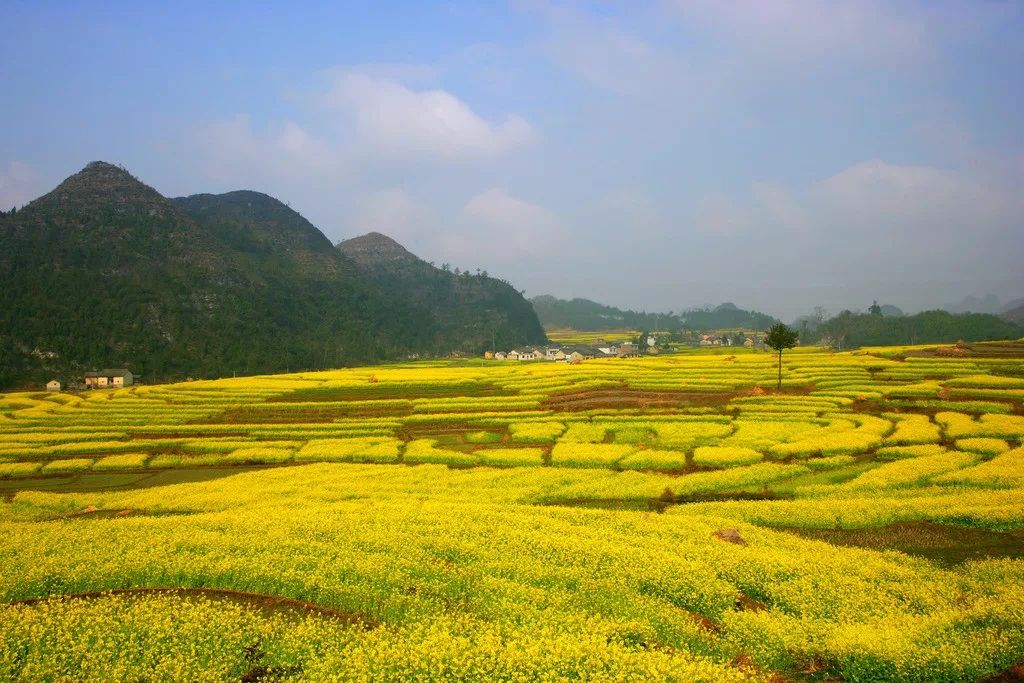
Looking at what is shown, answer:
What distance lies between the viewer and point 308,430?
4722 centimetres

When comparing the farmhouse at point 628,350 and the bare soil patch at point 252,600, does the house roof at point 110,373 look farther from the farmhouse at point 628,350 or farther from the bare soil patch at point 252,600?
the farmhouse at point 628,350

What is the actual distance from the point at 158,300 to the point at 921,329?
168989mm

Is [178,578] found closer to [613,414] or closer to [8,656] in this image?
[8,656]

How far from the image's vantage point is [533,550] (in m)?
18.6

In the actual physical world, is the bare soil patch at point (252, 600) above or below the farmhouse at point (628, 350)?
below

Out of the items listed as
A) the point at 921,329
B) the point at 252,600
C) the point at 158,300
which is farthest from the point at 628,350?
the point at 252,600

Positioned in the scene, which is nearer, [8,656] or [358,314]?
[8,656]

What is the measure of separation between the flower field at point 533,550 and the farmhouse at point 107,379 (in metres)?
44.6

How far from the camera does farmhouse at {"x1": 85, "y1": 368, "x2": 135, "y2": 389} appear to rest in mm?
85625

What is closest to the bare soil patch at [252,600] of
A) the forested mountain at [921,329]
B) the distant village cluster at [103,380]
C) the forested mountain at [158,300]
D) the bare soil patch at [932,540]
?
the bare soil patch at [932,540]

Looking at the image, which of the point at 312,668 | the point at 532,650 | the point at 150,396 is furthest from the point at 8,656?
the point at 150,396

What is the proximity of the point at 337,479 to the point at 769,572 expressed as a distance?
74.8ft

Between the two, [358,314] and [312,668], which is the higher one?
[358,314]

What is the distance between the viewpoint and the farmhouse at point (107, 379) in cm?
8562
